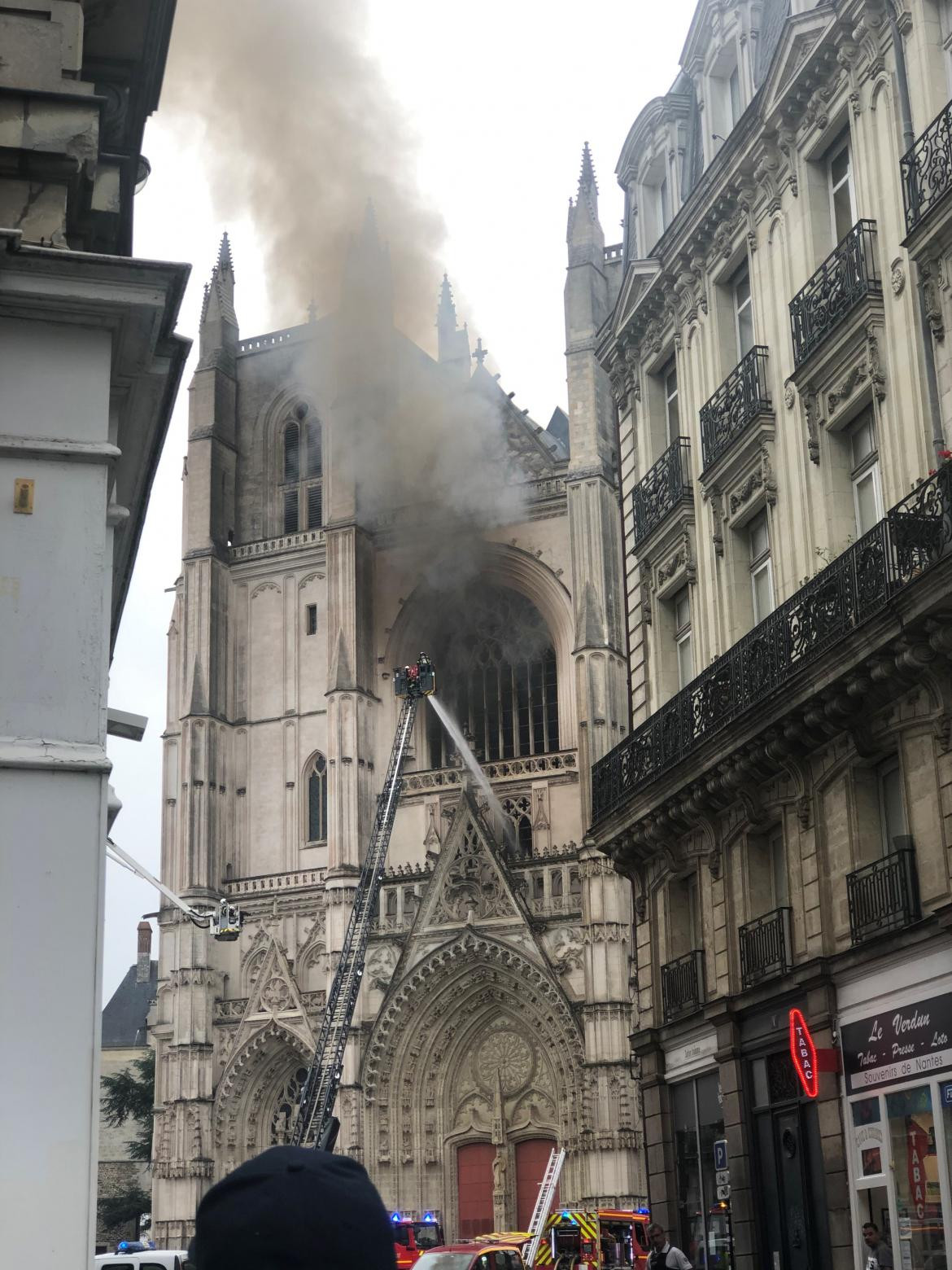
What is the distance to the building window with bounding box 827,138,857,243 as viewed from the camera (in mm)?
18500

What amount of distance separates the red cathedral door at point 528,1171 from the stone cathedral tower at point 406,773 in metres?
0.09

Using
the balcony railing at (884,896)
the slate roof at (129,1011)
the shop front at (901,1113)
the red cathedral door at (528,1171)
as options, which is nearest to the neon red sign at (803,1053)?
the shop front at (901,1113)

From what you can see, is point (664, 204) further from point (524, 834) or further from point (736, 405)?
point (524, 834)

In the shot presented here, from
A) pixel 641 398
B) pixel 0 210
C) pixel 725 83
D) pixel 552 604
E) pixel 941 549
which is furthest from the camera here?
pixel 552 604

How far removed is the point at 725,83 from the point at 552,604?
26.0 metres

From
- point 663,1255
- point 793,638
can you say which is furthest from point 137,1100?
point 793,638

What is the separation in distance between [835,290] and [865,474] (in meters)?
1.90

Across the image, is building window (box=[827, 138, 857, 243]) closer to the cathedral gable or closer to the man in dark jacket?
the man in dark jacket

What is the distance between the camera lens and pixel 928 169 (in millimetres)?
15914

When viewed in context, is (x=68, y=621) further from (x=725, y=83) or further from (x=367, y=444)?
(x=367, y=444)

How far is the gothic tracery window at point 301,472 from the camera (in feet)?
171

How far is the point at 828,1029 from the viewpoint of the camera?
664 inches

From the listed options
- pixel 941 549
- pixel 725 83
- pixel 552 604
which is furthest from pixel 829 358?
pixel 552 604

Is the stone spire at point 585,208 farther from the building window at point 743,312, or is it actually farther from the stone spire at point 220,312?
the building window at point 743,312
